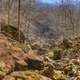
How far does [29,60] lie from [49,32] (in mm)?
60636

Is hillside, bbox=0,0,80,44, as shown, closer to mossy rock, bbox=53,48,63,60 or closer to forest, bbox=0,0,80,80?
forest, bbox=0,0,80,80

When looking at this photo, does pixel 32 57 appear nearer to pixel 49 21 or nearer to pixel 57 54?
pixel 57 54

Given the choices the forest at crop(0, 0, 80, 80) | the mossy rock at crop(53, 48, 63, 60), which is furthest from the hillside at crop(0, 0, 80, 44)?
the mossy rock at crop(53, 48, 63, 60)

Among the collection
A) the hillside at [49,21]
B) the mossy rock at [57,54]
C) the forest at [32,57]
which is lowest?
the hillside at [49,21]

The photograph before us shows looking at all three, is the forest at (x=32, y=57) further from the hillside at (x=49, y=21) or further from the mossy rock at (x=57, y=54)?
the hillside at (x=49, y=21)

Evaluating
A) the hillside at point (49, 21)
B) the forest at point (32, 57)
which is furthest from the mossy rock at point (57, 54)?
the hillside at point (49, 21)

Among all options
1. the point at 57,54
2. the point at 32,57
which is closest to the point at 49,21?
the point at 57,54

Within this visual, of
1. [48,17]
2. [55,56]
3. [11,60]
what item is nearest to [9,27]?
[55,56]

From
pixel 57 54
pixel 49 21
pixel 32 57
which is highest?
pixel 32 57

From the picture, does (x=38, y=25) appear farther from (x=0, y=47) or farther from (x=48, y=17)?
(x=0, y=47)

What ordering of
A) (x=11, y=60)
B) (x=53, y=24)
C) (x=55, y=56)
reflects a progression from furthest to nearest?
(x=53, y=24) < (x=55, y=56) < (x=11, y=60)

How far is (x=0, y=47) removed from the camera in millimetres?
19266

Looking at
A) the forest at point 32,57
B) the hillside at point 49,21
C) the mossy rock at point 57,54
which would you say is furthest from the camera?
the hillside at point 49,21

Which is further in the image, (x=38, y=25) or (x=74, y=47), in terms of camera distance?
(x=38, y=25)
